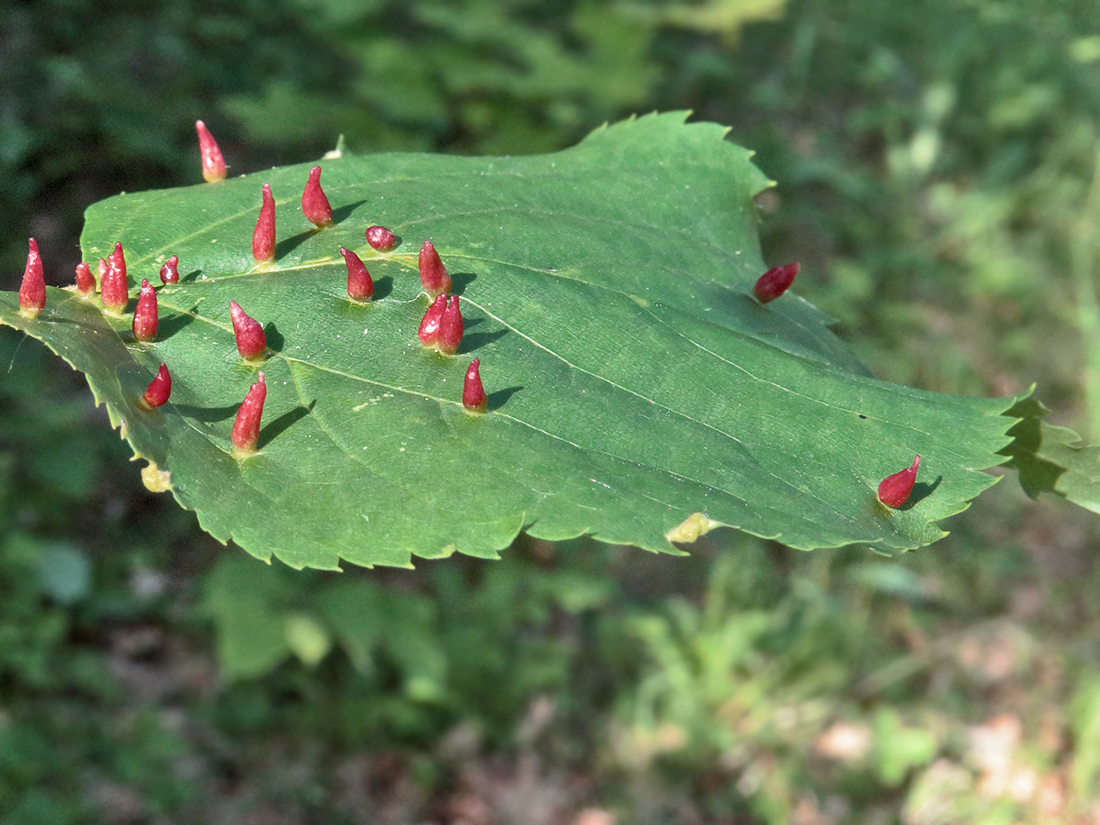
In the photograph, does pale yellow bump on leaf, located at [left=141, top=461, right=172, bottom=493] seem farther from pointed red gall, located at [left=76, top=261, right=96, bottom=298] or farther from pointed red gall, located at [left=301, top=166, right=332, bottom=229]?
pointed red gall, located at [left=301, top=166, right=332, bottom=229]

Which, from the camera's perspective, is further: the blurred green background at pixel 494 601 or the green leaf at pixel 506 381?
the blurred green background at pixel 494 601

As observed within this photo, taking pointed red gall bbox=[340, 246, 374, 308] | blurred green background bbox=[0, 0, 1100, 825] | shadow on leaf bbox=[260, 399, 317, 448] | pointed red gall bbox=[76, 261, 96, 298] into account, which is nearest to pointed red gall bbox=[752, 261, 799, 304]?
pointed red gall bbox=[340, 246, 374, 308]

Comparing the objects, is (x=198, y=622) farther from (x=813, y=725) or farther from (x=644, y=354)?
(x=644, y=354)

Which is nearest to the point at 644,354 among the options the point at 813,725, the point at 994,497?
the point at 813,725

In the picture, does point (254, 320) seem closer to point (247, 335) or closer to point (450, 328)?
point (247, 335)

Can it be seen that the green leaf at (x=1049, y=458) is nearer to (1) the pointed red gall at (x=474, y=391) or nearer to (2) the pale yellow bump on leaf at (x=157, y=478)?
(1) the pointed red gall at (x=474, y=391)

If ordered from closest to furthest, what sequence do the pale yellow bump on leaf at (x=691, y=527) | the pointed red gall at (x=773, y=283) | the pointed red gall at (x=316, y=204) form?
the pale yellow bump on leaf at (x=691, y=527) → the pointed red gall at (x=316, y=204) → the pointed red gall at (x=773, y=283)

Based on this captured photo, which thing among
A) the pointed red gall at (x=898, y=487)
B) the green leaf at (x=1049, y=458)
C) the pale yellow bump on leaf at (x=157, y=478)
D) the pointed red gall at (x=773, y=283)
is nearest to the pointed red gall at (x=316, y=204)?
the pale yellow bump on leaf at (x=157, y=478)
